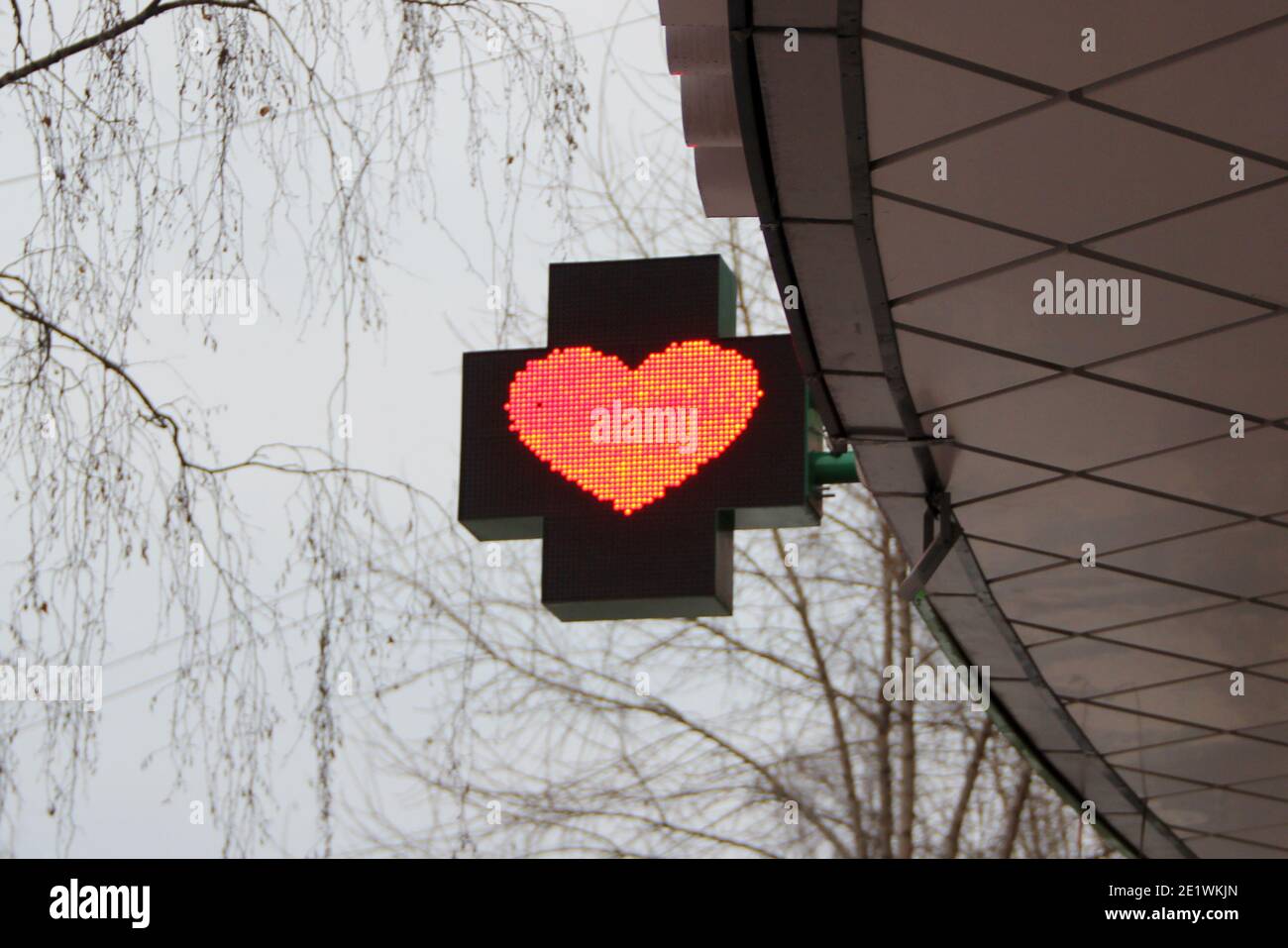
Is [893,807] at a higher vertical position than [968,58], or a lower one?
lower

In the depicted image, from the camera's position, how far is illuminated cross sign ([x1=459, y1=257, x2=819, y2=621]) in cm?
629

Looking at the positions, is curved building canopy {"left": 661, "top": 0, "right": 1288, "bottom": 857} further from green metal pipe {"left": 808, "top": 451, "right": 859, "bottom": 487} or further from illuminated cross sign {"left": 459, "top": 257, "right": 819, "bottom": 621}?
illuminated cross sign {"left": 459, "top": 257, "right": 819, "bottom": 621}

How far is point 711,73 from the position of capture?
561 cm

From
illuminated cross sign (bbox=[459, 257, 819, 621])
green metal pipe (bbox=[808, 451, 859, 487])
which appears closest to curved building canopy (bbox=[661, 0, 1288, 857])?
green metal pipe (bbox=[808, 451, 859, 487])

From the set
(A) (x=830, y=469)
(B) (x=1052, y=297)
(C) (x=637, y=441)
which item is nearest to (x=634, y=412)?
(C) (x=637, y=441)

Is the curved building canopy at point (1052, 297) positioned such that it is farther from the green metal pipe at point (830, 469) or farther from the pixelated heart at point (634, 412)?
the pixelated heart at point (634, 412)

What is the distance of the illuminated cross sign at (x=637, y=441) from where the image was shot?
629 centimetres

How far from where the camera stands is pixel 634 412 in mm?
6477

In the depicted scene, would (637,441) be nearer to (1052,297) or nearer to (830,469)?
(830,469)

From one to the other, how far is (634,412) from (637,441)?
0.32 ft

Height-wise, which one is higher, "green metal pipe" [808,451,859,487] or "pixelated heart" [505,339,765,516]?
"pixelated heart" [505,339,765,516]

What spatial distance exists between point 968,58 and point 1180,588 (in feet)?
11.6

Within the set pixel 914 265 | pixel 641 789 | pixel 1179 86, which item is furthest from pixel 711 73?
pixel 641 789
